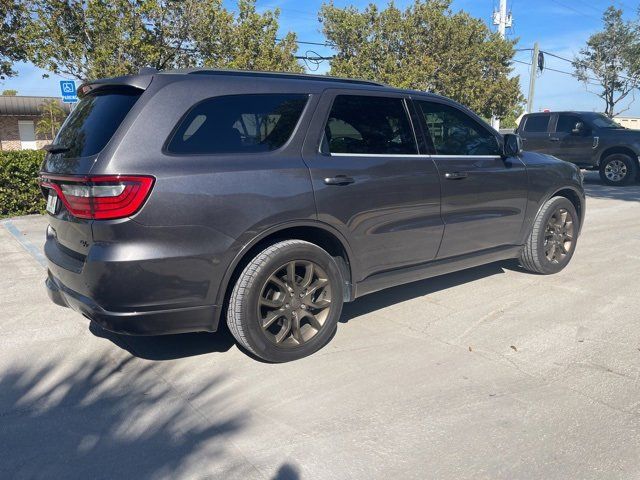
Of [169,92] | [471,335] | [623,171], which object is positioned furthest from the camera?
[623,171]

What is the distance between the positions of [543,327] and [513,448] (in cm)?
179

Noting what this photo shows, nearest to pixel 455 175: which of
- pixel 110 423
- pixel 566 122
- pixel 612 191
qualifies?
pixel 110 423

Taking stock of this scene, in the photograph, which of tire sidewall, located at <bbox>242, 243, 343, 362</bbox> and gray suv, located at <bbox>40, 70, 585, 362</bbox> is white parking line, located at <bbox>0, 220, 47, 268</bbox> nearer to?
gray suv, located at <bbox>40, 70, 585, 362</bbox>

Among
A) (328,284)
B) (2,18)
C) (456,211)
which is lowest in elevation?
(328,284)

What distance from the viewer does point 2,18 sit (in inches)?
408

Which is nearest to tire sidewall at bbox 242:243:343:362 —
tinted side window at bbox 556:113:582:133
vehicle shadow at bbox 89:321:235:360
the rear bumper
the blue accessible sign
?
the rear bumper

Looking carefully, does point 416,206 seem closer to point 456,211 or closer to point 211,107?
point 456,211

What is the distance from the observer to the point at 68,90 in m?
10.1

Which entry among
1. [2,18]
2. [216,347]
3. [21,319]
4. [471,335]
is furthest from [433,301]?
[2,18]

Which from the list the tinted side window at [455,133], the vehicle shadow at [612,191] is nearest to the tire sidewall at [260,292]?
the tinted side window at [455,133]

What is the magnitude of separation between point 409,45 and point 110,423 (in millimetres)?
17403

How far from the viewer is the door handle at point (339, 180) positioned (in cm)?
367

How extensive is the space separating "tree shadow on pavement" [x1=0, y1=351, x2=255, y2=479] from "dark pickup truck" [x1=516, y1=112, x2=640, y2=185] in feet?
43.0

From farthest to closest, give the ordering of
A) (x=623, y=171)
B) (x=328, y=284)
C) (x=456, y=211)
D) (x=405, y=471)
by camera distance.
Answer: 1. (x=623, y=171)
2. (x=456, y=211)
3. (x=328, y=284)
4. (x=405, y=471)
